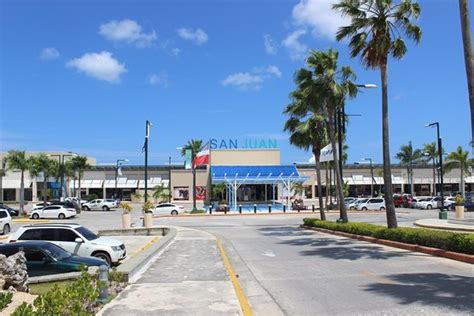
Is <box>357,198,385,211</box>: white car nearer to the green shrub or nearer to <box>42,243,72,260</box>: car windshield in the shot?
<box>42,243,72,260</box>: car windshield

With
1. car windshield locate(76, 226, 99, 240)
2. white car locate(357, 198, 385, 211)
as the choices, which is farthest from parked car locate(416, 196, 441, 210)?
car windshield locate(76, 226, 99, 240)

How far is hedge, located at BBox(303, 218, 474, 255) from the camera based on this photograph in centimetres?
1514

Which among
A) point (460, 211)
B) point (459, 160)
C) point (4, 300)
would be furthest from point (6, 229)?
point (459, 160)

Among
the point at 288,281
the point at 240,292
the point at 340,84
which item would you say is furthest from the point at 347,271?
the point at 340,84

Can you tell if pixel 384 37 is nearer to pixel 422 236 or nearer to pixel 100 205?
pixel 422 236

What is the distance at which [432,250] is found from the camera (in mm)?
16500

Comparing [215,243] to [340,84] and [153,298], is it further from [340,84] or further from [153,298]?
[153,298]

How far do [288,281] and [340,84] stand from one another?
18.5 m

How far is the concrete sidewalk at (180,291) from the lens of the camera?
8.81m

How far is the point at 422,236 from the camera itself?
58.3 feet

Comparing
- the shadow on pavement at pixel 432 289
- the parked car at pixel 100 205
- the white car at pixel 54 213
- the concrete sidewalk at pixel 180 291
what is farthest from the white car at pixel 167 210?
the shadow on pavement at pixel 432 289

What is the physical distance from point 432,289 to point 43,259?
846 centimetres

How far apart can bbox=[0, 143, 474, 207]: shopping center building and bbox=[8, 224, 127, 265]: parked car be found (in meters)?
48.8

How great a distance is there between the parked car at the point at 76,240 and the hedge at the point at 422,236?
978 cm
